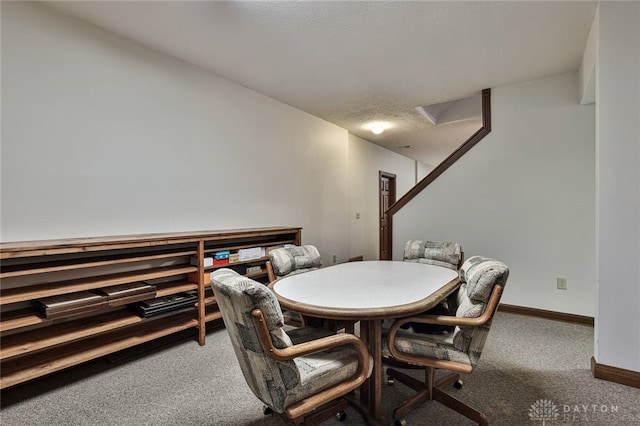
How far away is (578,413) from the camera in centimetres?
173

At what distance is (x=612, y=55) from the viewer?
2.06 m

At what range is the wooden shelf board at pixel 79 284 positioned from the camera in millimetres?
1827

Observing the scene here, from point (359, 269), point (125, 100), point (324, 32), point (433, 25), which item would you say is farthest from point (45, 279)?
point (433, 25)

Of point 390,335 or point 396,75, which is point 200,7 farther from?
point 390,335

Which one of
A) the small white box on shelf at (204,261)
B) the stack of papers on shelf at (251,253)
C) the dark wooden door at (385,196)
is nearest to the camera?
the small white box on shelf at (204,261)

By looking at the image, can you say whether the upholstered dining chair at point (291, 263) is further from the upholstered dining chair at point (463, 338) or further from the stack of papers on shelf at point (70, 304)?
the stack of papers on shelf at point (70, 304)

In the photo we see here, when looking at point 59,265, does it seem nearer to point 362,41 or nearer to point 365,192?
point 362,41

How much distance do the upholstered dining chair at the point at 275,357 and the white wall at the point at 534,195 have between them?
116 inches

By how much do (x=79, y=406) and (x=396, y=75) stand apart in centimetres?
374

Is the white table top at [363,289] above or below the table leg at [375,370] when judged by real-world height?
above

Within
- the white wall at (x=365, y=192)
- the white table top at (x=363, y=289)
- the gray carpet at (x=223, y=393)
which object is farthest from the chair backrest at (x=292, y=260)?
the white wall at (x=365, y=192)

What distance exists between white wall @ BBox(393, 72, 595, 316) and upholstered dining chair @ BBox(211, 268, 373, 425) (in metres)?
2.96

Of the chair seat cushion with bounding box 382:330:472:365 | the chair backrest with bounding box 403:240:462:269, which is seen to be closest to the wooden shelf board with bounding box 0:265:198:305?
the chair seat cushion with bounding box 382:330:472:365

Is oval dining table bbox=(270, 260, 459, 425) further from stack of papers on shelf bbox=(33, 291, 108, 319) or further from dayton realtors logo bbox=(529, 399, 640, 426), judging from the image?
stack of papers on shelf bbox=(33, 291, 108, 319)
